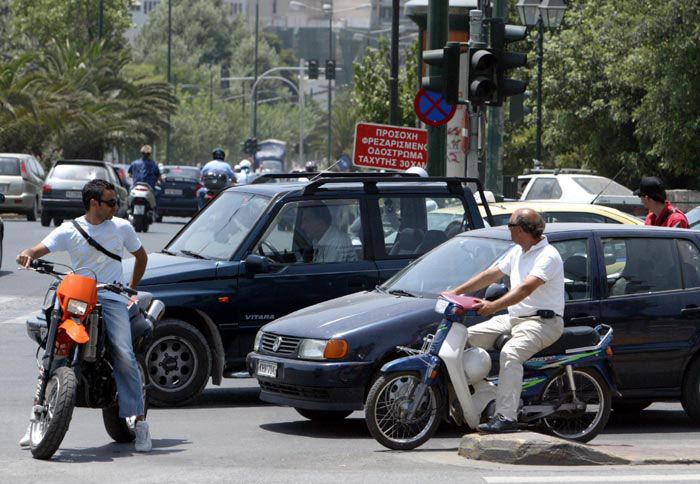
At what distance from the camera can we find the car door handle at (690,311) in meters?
11.2

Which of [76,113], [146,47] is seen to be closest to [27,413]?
[76,113]

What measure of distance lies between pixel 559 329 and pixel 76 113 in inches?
1922

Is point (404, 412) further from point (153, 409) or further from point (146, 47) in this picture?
point (146, 47)

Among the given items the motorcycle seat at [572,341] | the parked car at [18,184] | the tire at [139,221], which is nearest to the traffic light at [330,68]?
the parked car at [18,184]

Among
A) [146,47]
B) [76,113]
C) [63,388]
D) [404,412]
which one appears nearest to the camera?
[63,388]

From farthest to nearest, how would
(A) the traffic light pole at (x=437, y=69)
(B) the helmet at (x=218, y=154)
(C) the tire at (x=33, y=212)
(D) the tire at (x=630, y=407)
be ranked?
(C) the tire at (x=33, y=212), (B) the helmet at (x=218, y=154), (A) the traffic light pole at (x=437, y=69), (D) the tire at (x=630, y=407)

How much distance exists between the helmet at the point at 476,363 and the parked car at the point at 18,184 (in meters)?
29.5

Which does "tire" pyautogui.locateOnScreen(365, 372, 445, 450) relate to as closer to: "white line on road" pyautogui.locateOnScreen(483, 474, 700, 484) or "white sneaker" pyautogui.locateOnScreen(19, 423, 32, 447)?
"white line on road" pyautogui.locateOnScreen(483, 474, 700, 484)

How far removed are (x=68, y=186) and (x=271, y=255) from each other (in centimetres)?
2377

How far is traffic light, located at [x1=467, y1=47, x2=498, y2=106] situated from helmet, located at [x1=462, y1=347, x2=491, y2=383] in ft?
22.3

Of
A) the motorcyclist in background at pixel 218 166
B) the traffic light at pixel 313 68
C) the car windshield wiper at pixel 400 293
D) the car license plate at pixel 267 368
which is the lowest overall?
the car license plate at pixel 267 368

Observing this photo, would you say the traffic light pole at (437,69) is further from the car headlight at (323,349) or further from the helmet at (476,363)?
the helmet at (476,363)

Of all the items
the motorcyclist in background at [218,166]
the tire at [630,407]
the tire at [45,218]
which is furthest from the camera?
the tire at [45,218]

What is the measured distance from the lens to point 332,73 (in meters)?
71.4
